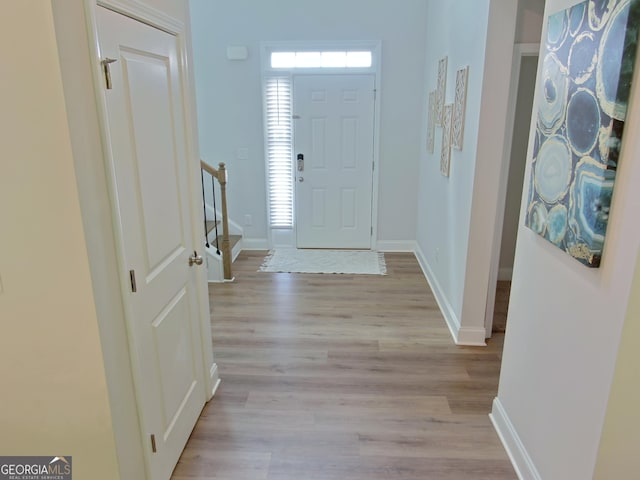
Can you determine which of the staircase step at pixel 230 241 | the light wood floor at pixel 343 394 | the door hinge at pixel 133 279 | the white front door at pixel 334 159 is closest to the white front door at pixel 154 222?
the door hinge at pixel 133 279

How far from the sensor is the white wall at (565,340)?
1.36 m

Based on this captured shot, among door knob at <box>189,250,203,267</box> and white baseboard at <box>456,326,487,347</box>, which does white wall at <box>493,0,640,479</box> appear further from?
Answer: door knob at <box>189,250,203,267</box>

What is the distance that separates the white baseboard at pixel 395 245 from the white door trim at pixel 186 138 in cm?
310

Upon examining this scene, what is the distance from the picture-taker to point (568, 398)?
1699 millimetres

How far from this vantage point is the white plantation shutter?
5090 mm

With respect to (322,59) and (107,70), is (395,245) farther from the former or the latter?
(107,70)

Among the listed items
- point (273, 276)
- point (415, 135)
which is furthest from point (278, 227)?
point (415, 135)

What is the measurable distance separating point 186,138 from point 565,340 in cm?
193

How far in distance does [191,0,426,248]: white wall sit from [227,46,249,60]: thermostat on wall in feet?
0.21

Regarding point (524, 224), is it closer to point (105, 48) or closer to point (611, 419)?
point (611, 419)

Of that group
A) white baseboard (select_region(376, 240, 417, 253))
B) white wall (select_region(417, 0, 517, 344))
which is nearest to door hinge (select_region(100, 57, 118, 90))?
white wall (select_region(417, 0, 517, 344))

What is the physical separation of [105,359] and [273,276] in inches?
125

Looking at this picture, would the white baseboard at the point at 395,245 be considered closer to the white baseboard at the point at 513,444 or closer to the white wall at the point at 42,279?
the white baseboard at the point at 513,444

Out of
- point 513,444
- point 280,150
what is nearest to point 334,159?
point 280,150
